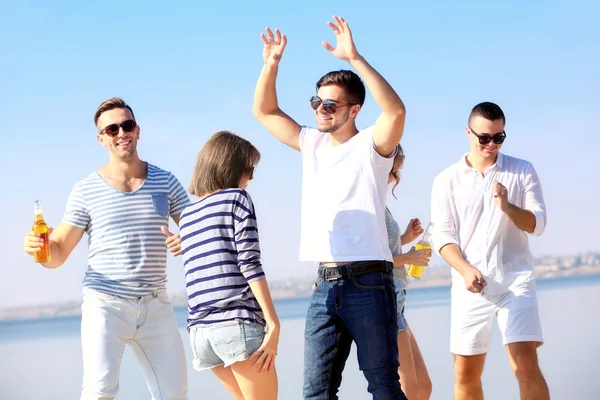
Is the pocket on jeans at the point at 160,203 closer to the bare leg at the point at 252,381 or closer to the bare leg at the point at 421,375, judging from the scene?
the bare leg at the point at 252,381

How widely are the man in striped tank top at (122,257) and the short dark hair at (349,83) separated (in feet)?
3.84

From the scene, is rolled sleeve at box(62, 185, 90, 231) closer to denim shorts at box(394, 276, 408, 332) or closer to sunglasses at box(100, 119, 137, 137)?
sunglasses at box(100, 119, 137, 137)

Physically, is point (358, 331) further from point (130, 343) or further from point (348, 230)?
point (130, 343)

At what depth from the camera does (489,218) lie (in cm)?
552

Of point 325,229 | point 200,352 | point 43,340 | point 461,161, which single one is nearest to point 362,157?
point 325,229

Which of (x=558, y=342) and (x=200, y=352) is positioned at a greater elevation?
(x=200, y=352)

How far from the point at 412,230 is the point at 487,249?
1.71 ft

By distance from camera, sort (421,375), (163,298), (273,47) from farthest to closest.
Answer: (421,375)
(163,298)
(273,47)

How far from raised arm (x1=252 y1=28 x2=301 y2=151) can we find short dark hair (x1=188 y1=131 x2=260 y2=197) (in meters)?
0.41

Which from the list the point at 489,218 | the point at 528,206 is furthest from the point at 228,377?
the point at 528,206

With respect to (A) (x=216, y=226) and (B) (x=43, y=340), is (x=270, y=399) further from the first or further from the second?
(B) (x=43, y=340)

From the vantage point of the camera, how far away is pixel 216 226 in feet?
12.9

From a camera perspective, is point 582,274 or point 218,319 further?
point 582,274

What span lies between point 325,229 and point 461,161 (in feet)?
6.12
